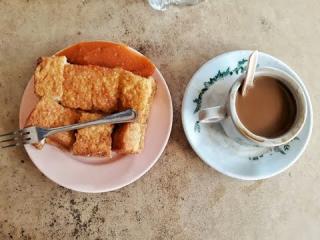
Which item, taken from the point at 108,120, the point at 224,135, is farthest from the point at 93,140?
the point at 224,135

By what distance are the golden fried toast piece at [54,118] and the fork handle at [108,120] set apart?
3cm

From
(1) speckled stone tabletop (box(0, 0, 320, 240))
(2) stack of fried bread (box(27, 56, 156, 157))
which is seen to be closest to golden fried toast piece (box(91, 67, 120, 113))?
(2) stack of fried bread (box(27, 56, 156, 157))

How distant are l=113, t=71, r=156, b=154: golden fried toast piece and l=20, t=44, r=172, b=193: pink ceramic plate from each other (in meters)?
0.02

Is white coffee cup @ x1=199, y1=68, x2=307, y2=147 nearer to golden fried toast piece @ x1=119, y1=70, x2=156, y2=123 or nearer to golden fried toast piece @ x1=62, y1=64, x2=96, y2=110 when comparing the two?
golden fried toast piece @ x1=119, y1=70, x2=156, y2=123

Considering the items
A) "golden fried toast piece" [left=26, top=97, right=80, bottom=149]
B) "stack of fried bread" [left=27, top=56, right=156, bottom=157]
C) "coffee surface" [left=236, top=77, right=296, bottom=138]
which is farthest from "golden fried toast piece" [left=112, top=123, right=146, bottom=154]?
"coffee surface" [left=236, top=77, right=296, bottom=138]

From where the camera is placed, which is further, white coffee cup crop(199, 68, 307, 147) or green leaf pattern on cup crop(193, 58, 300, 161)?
green leaf pattern on cup crop(193, 58, 300, 161)

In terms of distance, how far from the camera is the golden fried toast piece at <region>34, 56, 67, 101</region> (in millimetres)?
1045

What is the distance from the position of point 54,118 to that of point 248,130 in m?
0.44

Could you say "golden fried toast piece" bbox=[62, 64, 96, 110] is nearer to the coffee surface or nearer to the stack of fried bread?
the stack of fried bread

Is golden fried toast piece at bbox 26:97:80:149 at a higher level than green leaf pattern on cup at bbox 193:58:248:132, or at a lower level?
lower

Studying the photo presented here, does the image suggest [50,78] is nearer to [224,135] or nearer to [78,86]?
[78,86]

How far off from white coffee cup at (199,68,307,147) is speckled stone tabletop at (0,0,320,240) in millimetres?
157

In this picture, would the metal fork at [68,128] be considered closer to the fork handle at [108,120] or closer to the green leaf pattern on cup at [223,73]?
the fork handle at [108,120]

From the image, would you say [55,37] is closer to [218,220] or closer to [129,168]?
[129,168]
